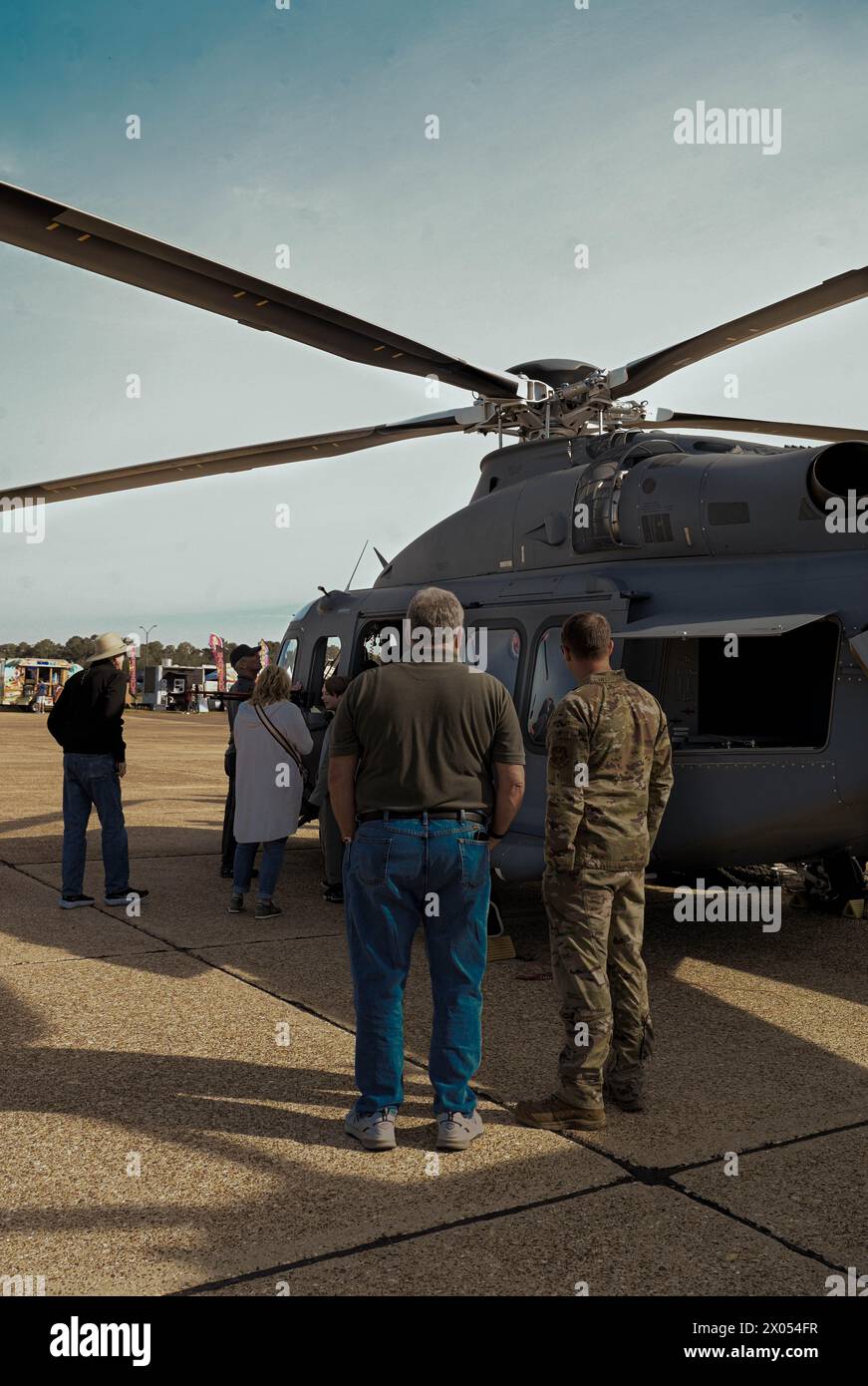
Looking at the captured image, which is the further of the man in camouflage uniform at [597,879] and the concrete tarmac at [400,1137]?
the man in camouflage uniform at [597,879]

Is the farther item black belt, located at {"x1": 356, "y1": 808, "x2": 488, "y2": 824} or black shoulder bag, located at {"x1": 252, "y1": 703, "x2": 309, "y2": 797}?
black shoulder bag, located at {"x1": 252, "y1": 703, "x2": 309, "y2": 797}

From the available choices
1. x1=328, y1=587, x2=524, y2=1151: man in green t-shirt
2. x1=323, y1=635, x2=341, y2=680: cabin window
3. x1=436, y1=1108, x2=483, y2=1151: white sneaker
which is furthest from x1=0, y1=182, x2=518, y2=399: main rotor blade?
x1=436, y1=1108, x2=483, y2=1151: white sneaker

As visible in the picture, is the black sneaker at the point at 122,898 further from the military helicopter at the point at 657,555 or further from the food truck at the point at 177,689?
the food truck at the point at 177,689

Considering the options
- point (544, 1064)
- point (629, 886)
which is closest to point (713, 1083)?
point (544, 1064)

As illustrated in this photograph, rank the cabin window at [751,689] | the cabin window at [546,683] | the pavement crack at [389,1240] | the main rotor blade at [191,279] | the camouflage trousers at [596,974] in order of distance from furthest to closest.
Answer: the cabin window at [751,689] < the cabin window at [546,683] < the main rotor blade at [191,279] < the camouflage trousers at [596,974] < the pavement crack at [389,1240]

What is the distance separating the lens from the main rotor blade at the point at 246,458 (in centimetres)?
785

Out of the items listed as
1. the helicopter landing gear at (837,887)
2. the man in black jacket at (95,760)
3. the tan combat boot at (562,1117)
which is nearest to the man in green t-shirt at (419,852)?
the tan combat boot at (562,1117)

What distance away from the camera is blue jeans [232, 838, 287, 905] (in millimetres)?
7125

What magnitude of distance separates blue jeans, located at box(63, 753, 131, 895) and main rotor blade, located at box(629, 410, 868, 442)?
5252 mm

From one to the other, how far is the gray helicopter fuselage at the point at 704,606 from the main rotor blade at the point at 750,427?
6.20 feet

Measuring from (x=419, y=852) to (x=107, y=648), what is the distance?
14.3 ft

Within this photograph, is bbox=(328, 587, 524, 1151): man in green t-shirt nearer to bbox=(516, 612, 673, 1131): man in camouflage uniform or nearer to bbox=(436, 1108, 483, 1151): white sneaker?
bbox=(436, 1108, 483, 1151): white sneaker

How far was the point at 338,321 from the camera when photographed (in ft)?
20.2
